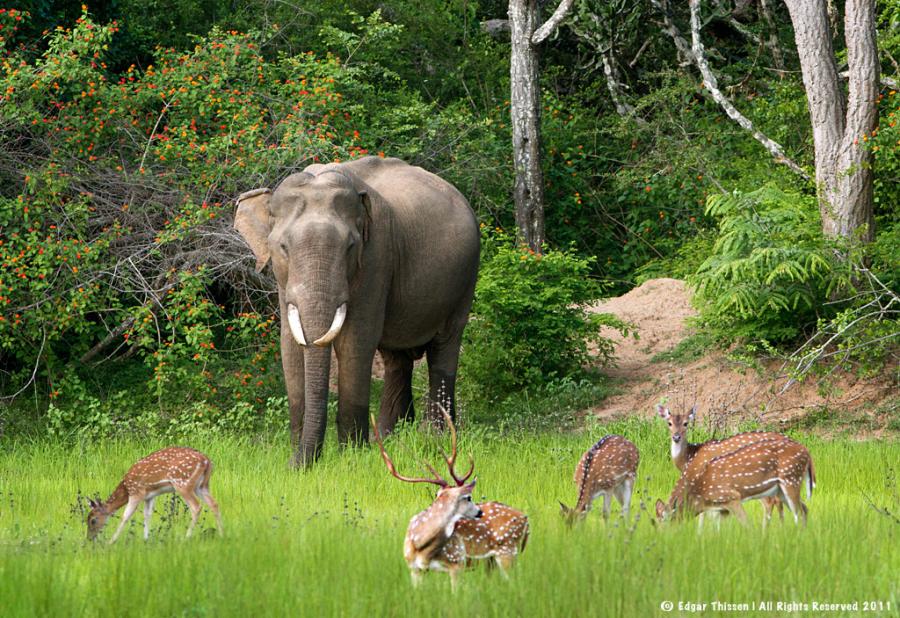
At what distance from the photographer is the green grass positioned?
6.02 m

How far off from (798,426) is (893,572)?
7906 millimetres

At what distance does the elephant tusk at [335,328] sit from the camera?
11.0 metres

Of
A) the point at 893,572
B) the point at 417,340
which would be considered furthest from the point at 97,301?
the point at 893,572

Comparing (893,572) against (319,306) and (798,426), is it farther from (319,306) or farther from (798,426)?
(798,426)

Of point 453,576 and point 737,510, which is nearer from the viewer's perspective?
point 453,576

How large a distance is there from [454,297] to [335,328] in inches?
108

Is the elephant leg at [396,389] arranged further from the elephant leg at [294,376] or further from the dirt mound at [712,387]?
the dirt mound at [712,387]

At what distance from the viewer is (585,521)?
7.52 m

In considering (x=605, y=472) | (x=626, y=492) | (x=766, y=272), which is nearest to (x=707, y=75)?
(x=766, y=272)

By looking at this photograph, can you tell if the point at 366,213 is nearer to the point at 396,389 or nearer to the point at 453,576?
the point at 396,389

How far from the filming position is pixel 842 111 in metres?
16.1

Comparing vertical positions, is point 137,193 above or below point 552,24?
below
